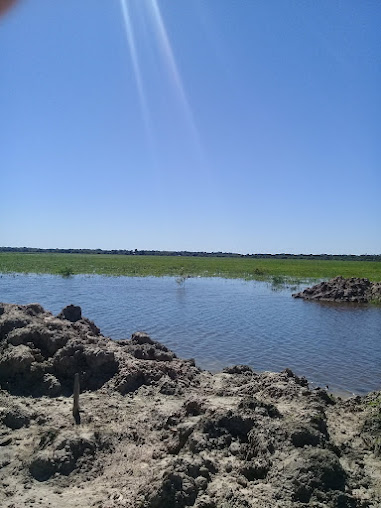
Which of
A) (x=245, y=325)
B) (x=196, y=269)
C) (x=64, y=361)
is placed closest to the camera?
(x=64, y=361)

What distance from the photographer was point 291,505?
18.3ft

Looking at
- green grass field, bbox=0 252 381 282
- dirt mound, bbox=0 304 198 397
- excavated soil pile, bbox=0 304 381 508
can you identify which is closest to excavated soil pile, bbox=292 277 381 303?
green grass field, bbox=0 252 381 282

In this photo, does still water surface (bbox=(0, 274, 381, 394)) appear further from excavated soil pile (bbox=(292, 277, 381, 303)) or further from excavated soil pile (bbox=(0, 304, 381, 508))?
excavated soil pile (bbox=(0, 304, 381, 508))

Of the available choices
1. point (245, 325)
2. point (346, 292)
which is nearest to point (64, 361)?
point (245, 325)

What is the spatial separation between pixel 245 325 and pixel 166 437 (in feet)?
49.1

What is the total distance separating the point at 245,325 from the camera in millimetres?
22406

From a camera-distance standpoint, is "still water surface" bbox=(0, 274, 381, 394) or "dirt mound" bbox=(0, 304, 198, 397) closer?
"dirt mound" bbox=(0, 304, 198, 397)

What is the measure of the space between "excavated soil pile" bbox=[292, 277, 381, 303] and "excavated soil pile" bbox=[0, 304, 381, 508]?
81.7 feet

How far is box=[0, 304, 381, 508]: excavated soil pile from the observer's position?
19.6ft

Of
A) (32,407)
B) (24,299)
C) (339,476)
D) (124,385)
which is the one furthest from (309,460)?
(24,299)

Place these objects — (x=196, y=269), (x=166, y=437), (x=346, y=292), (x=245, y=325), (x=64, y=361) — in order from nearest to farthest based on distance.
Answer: (x=166, y=437), (x=64, y=361), (x=245, y=325), (x=346, y=292), (x=196, y=269)

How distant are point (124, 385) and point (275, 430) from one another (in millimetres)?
4086

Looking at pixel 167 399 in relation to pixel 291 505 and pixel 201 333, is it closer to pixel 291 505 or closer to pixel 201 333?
pixel 291 505

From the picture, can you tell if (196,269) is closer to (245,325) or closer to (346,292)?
(346,292)
